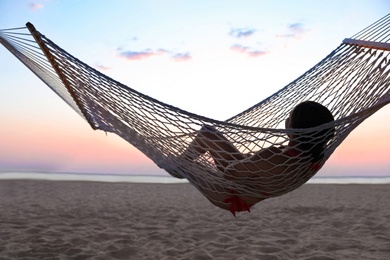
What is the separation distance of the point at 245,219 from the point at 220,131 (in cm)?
206

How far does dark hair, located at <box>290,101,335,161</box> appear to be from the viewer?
1652 mm

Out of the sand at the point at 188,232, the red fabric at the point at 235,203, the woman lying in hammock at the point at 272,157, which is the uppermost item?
the woman lying in hammock at the point at 272,157

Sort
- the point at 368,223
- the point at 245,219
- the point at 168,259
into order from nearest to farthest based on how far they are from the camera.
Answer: the point at 168,259 < the point at 368,223 < the point at 245,219

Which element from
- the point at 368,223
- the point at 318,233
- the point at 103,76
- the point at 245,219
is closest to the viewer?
the point at 103,76

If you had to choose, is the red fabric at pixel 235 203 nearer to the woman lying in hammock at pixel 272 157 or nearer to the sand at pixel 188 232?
the woman lying in hammock at pixel 272 157

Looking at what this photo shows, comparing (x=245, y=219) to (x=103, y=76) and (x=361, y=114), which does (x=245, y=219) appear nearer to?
(x=361, y=114)

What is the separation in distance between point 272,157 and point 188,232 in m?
1.48

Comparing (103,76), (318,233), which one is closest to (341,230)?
(318,233)

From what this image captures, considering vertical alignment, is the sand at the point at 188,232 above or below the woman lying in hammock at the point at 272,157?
below

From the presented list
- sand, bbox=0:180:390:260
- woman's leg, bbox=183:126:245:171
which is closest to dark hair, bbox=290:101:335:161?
woman's leg, bbox=183:126:245:171

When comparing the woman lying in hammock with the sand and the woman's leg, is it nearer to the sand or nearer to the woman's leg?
the woman's leg

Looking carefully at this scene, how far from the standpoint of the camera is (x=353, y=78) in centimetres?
234

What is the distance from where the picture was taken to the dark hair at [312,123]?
5.42 feet

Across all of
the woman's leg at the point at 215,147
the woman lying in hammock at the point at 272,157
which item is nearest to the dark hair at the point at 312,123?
the woman lying in hammock at the point at 272,157
